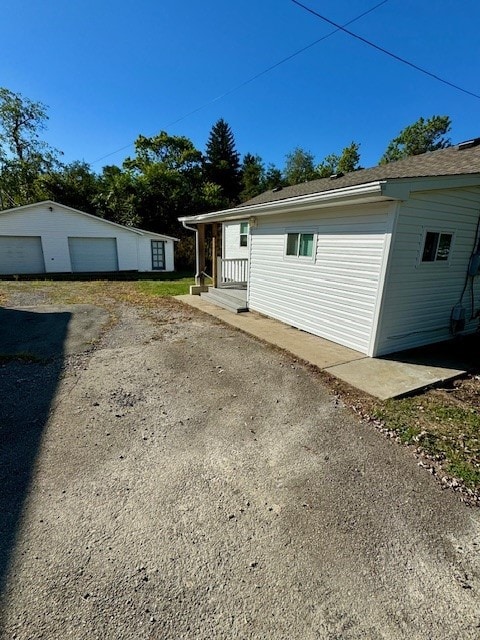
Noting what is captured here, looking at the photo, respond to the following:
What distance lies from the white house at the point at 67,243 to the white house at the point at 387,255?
14030 millimetres

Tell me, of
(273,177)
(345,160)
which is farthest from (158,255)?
(273,177)

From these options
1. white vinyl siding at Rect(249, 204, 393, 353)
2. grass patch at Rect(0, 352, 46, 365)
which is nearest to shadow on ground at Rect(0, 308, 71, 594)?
grass patch at Rect(0, 352, 46, 365)

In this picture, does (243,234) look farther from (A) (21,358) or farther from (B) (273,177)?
(B) (273,177)

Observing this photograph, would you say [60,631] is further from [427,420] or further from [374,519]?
[427,420]

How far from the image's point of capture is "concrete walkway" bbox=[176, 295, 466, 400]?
4.21m

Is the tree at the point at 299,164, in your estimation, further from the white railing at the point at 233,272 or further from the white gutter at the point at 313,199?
the white gutter at the point at 313,199

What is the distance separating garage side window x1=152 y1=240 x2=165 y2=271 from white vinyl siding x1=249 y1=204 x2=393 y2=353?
13836 millimetres

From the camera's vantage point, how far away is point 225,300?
9.24m

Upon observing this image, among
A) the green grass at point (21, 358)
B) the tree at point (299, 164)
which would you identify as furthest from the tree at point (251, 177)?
the green grass at point (21, 358)

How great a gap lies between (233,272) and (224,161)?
28315 mm

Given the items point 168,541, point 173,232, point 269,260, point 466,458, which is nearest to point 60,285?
point 269,260

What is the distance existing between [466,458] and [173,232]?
77.9ft

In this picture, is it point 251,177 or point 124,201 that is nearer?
point 124,201

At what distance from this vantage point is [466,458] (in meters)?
2.84
